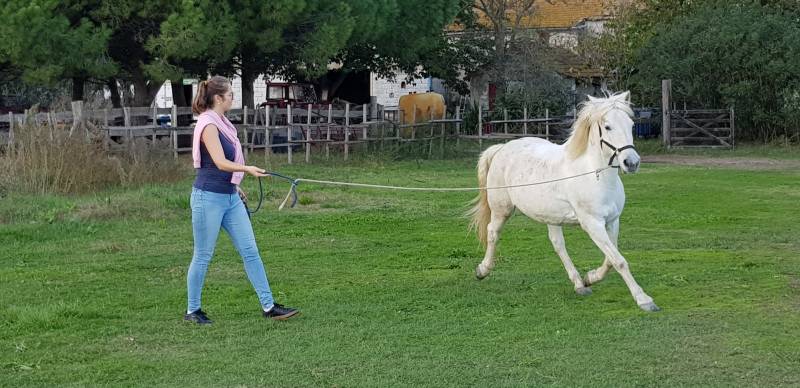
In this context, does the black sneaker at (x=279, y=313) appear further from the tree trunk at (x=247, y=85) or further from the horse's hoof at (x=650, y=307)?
the tree trunk at (x=247, y=85)

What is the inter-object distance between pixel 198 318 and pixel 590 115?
11.8 feet

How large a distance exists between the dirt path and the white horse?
18257mm

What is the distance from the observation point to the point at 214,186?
26.8 ft

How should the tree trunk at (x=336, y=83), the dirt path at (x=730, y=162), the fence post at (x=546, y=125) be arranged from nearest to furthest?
the dirt path at (x=730, y=162)
the fence post at (x=546, y=125)
the tree trunk at (x=336, y=83)

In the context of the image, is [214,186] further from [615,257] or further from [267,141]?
[267,141]

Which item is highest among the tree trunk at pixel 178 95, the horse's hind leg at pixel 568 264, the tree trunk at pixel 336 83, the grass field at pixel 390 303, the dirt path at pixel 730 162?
the tree trunk at pixel 336 83

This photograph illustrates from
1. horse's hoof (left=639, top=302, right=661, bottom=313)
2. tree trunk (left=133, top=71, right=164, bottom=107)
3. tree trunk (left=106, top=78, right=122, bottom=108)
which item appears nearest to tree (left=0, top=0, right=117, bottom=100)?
tree trunk (left=133, top=71, right=164, bottom=107)

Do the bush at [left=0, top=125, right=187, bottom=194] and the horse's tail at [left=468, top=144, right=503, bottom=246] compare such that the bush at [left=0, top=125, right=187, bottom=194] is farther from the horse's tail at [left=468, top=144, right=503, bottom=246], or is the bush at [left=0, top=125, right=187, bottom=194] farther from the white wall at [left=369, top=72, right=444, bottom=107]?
the white wall at [left=369, top=72, right=444, bottom=107]

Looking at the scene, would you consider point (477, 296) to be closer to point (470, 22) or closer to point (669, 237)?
point (669, 237)

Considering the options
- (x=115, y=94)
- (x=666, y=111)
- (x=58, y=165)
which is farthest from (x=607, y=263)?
(x=115, y=94)

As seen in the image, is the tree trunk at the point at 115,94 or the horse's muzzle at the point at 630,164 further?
the tree trunk at the point at 115,94

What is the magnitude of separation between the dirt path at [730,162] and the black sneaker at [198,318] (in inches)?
834

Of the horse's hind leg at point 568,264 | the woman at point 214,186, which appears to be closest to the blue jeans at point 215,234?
the woman at point 214,186

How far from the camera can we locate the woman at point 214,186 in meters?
8.09
